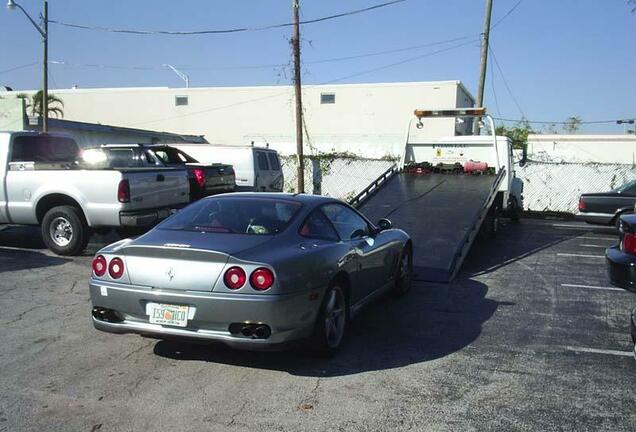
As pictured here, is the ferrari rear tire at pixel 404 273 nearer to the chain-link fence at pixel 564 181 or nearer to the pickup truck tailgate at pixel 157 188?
A: the pickup truck tailgate at pixel 157 188

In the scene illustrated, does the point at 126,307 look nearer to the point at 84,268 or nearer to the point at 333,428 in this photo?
the point at 333,428

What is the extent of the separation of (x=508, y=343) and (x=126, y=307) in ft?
11.9

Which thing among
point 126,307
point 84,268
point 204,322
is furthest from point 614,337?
point 84,268

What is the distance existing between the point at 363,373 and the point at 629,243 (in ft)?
9.16

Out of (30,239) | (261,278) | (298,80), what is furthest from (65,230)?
(298,80)

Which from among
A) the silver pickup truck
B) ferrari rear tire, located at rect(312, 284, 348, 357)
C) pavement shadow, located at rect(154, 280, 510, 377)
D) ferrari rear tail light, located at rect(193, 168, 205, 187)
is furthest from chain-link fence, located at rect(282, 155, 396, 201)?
ferrari rear tire, located at rect(312, 284, 348, 357)

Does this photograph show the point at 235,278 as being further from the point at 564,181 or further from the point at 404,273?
the point at 564,181

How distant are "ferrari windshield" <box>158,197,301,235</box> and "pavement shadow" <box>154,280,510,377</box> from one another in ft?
3.49

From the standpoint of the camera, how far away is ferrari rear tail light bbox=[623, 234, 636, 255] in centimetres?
563

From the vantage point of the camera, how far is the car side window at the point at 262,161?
16812mm

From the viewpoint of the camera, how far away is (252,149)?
54.4 feet

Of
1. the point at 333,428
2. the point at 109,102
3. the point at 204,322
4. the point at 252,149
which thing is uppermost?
the point at 109,102

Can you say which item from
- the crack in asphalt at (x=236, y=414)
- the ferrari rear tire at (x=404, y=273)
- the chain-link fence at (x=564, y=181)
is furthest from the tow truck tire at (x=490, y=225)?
the crack in asphalt at (x=236, y=414)

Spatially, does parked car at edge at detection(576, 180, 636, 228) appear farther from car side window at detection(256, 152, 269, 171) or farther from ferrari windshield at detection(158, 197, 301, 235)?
ferrari windshield at detection(158, 197, 301, 235)
